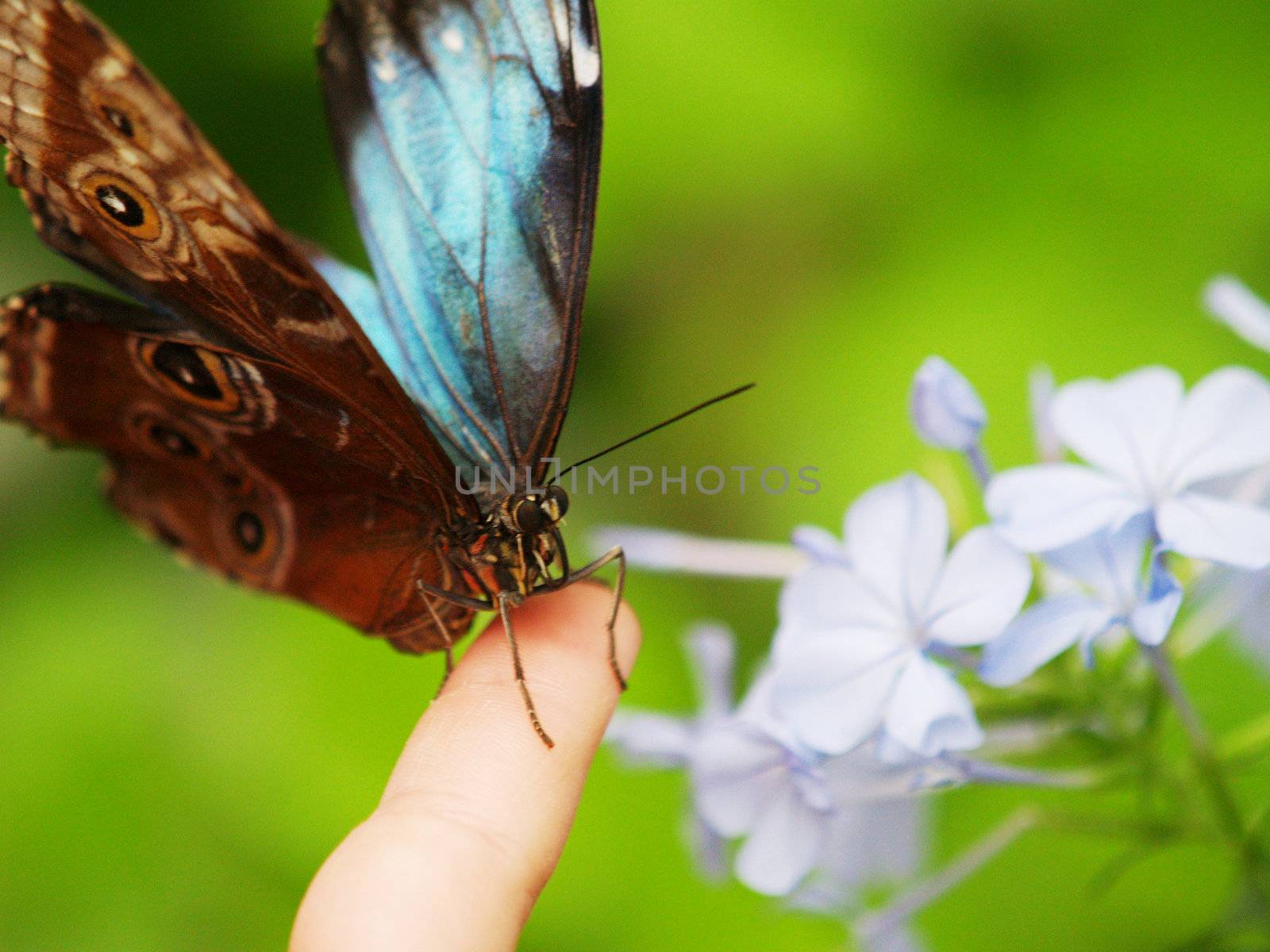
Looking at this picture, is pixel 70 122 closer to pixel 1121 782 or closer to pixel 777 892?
pixel 777 892

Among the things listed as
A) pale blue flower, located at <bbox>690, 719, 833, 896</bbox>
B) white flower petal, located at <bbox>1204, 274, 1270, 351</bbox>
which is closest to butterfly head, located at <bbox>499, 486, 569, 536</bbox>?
pale blue flower, located at <bbox>690, 719, 833, 896</bbox>

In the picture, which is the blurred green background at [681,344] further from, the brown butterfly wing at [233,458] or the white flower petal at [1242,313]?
the white flower petal at [1242,313]

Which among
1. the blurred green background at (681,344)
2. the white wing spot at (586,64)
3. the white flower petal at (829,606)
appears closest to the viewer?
the white flower petal at (829,606)

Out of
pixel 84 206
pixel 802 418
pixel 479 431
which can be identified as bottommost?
pixel 802 418

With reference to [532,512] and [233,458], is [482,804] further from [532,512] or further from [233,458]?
[233,458]

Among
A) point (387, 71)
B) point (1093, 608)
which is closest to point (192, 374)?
point (387, 71)

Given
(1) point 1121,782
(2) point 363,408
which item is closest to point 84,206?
(2) point 363,408

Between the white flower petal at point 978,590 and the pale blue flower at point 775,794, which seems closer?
the white flower petal at point 978,590

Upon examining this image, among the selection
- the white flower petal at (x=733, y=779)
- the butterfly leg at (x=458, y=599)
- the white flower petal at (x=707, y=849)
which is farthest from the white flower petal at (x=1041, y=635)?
the butterfly leg at (x=458, y=599)
